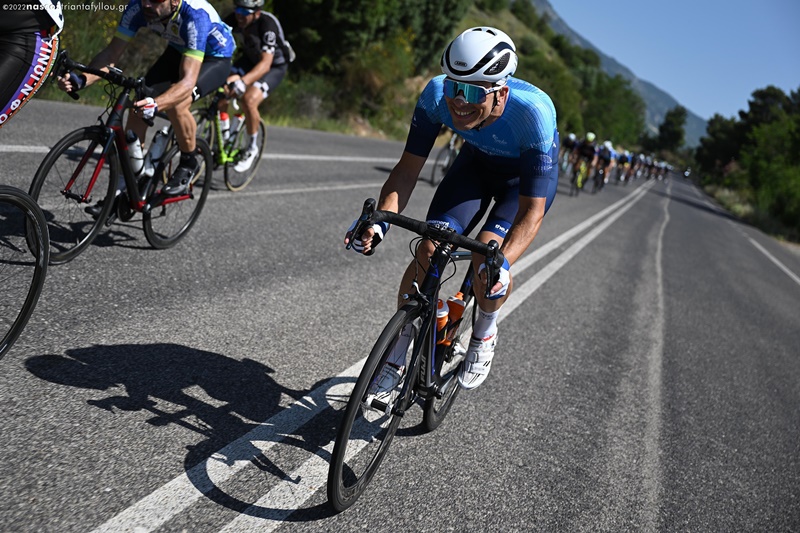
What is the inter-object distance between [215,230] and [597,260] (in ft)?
21.5

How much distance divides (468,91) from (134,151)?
2.94m

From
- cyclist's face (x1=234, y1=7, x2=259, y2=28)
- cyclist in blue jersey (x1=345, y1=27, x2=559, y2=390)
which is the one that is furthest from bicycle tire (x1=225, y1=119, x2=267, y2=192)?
cyclist in blue jersey (x1=345, y1=27, x2=559, y2=390)

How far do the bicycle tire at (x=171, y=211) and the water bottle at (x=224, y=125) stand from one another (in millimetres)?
2172

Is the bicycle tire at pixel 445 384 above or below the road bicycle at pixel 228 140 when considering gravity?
below

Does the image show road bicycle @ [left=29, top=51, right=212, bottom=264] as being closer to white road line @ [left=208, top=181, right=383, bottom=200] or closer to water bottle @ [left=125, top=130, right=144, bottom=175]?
water bottle @ [left=125, top=130, right=144, bottom=175]

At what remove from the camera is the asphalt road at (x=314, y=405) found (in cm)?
293

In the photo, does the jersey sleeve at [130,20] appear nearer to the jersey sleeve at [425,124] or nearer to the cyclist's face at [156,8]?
the cyclist's face at [156,8]

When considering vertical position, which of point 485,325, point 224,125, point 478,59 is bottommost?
point 485,325

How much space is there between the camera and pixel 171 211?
6062mm

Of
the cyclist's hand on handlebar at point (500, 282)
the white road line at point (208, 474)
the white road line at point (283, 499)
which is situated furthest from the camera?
the cyclist's hand on handlebar at point (500, 282)

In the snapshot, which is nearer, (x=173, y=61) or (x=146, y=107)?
(x=146, y=107)

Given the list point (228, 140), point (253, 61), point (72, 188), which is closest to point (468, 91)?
point (72, 188)

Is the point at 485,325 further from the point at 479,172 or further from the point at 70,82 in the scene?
the point at 70,82

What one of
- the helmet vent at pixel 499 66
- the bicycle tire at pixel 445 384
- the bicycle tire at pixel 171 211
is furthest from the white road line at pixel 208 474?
the bicycle tire at pixel 171 211
